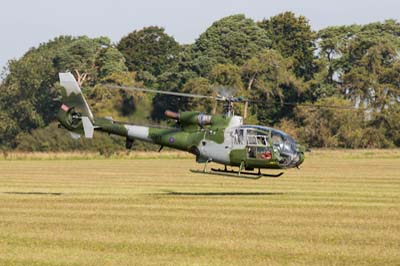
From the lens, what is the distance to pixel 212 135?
33.8 meters

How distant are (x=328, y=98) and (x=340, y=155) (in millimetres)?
24167

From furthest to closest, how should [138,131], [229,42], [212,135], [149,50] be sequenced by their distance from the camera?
[149,50] → [229,42] → [138,131] → [212,135]

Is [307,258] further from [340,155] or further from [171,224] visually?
[340,155]

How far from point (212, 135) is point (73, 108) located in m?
4.68

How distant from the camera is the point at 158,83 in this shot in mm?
114062

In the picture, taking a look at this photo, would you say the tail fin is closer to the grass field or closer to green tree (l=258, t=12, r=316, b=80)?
the grass field

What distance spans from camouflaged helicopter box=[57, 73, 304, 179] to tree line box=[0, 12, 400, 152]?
4862 cm

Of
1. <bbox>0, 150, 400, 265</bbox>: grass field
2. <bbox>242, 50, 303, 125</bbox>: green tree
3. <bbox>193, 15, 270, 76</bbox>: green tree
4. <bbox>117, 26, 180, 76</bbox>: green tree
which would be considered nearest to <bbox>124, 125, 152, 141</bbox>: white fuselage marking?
<bbox>0, 150, 400, 265</bbox>: grass field

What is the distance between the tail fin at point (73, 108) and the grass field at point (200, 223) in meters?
2.34

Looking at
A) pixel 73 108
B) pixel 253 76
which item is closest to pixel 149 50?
pixel 253 76

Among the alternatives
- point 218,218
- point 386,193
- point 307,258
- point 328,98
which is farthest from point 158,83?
point 307,258

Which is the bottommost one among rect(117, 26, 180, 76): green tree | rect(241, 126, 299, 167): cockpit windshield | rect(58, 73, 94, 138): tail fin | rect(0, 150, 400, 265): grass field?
rect(0, 150, 400, 265): grass field

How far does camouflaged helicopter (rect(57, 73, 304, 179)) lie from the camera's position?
32719mm

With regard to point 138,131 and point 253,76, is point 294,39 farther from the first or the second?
point 138,131
